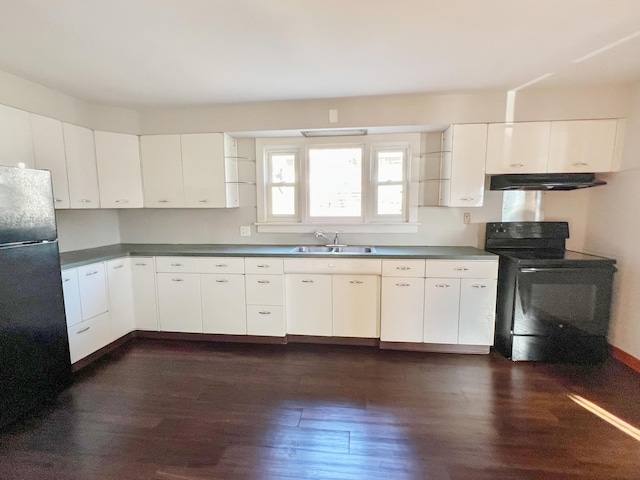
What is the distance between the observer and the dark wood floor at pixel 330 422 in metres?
1.59

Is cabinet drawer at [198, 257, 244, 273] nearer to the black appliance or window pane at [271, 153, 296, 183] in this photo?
window pane at [271, 153, 296, 183]

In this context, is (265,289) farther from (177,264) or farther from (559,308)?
(559,308)

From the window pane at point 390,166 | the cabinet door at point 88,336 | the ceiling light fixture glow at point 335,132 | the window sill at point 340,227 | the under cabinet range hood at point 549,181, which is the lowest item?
the cabinet door at point 88,336

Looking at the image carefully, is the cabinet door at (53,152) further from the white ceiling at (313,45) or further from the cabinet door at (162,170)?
the cabinet door at (162,170)

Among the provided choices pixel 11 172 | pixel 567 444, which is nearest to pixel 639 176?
pixel 567 444

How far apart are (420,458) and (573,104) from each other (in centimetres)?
307

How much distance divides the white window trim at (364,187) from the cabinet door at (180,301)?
94cm

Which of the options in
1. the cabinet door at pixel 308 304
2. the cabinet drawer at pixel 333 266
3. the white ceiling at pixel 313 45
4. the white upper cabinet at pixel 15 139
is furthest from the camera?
the cabinet door at pixel 308 304

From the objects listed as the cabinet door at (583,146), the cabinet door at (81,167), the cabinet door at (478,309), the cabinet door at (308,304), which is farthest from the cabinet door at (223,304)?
the cabinet door at (583,146)

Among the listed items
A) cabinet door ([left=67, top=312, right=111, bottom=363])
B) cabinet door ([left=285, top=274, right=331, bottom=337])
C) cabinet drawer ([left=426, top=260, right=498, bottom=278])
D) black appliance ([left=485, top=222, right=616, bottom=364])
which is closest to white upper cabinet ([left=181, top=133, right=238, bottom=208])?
cabinet door ([left=285, top=274, right=331, bottom=337])

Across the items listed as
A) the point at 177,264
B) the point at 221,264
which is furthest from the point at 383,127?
the point at 177,264

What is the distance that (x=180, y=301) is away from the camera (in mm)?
3041

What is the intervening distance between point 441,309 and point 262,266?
67.7 inches

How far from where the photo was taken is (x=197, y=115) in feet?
10.1
